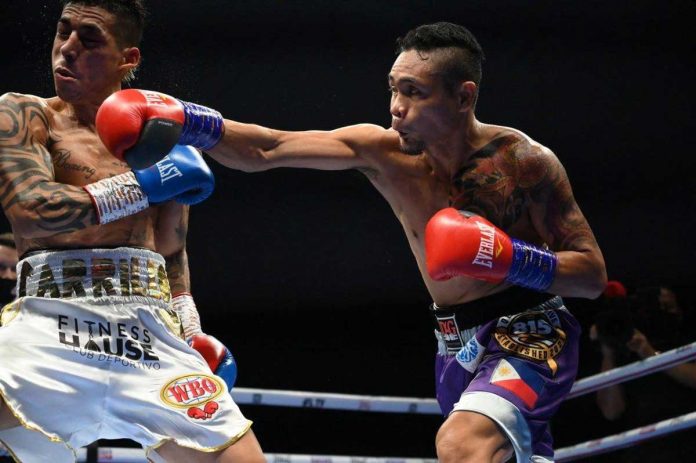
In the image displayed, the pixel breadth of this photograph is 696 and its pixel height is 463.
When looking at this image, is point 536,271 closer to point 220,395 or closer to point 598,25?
point 220,395

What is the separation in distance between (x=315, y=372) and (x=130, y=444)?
901mm

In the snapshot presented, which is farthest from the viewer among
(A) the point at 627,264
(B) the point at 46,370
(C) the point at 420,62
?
(A) the point at 627,264

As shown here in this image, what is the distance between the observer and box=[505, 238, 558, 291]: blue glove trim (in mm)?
2348

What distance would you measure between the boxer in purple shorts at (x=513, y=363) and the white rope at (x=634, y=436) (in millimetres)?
715

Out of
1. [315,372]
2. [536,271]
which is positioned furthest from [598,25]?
[536,271]

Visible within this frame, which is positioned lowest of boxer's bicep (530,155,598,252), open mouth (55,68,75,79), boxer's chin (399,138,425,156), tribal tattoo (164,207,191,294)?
tribal tattoo (164,207,191,294)

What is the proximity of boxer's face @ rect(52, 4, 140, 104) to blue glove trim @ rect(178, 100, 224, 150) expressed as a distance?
1.03 feet

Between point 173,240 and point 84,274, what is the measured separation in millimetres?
337

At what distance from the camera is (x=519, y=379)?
237 cm

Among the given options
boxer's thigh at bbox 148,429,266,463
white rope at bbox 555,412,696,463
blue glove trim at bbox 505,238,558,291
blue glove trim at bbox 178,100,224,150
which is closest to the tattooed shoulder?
blue glove trim at bbox 178,100,224,150

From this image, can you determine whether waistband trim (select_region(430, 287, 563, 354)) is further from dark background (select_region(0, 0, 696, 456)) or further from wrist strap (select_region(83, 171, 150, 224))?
dark background (select_region(0, 0, 696, 456))

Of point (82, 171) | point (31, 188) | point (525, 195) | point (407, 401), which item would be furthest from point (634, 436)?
point (31, 188)

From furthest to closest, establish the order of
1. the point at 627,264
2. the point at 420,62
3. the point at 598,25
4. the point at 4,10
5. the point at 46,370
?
the point at 627,264 < the point at 598,25 < the point at 4,10 < the point at 420,62 < the point at 46,370

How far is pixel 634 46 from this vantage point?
4.60 meters
